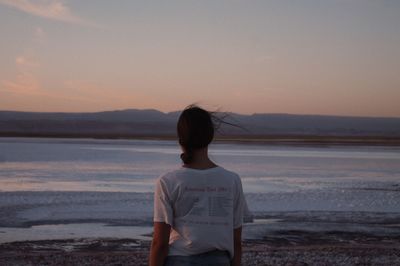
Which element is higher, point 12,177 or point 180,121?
point 180,121

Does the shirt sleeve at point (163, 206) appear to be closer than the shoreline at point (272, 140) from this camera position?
Yes

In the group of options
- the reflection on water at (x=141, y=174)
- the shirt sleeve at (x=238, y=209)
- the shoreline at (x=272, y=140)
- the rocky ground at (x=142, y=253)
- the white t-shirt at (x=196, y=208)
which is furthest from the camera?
the shoreline at (x=272, y=140)

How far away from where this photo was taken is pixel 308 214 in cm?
1619

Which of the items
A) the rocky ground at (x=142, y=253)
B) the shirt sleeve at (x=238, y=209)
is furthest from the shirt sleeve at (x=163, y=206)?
the rocky ground at (x=142, y=253)

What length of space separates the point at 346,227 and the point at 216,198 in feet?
37.8

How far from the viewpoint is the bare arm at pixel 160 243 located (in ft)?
11.1

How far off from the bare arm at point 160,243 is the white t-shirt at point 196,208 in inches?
1.4

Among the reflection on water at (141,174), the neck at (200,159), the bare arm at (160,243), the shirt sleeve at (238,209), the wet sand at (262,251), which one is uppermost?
the neck at (200,159)

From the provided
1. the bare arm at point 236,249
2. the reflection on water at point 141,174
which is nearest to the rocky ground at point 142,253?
the bare arm at point 236,249

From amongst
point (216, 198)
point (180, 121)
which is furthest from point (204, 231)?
point (180, 121)

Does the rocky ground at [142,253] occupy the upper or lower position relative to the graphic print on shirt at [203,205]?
lower

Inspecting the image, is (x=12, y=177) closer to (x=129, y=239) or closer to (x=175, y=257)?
(x=129, y=239)

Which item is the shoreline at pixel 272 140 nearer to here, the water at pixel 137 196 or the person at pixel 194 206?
the water at pixel 137 196

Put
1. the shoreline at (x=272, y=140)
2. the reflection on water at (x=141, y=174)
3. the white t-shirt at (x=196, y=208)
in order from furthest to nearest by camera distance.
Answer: the shoreline at (x=272, y=140) < the reflection on water at (x=141, y=174) < the white t-shirt at (x=196, y=208)
